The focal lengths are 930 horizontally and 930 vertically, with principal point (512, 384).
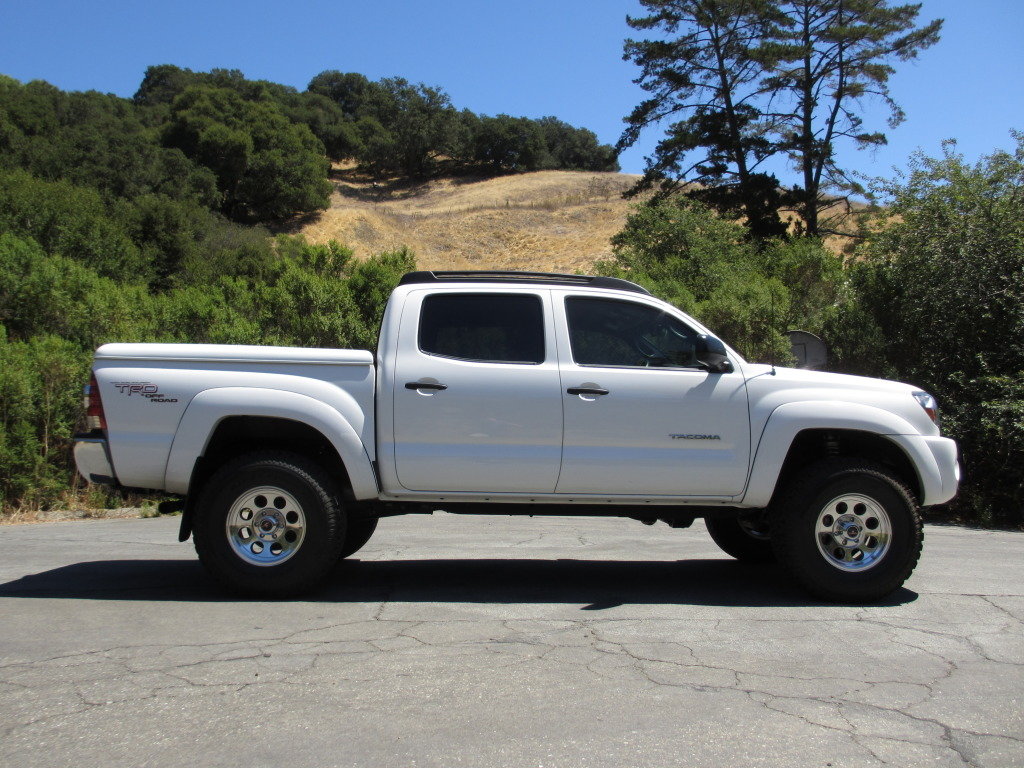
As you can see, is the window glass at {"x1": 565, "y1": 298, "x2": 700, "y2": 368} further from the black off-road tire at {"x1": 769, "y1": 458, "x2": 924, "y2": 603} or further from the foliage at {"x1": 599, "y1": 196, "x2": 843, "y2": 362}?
the foliage at {"x1": 599, "y1": 196, "x2": 843, "y2": 362}

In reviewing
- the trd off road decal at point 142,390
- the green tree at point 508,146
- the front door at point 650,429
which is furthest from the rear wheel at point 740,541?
the green tree at point 508,146

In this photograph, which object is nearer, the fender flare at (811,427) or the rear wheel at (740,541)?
the fender flare at (811,427)

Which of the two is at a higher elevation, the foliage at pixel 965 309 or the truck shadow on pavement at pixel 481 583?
the foliage at pixel 965 309

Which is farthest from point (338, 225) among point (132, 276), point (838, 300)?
point (838, 300)

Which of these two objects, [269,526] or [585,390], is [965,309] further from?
Result: [269,526]

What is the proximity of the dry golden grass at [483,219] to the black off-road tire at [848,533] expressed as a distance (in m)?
42.4

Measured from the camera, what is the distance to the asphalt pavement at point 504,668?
3.79 m

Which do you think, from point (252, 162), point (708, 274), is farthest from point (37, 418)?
point (252, 162)

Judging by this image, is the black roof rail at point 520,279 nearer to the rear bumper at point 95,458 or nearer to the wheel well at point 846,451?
the wheel well at point 846,451

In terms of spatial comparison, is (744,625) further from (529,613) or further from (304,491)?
(304,491)

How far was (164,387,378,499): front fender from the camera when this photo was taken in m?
→ 5.97

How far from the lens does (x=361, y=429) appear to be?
19.8 ft

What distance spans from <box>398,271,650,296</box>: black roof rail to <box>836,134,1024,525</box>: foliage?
669 cm

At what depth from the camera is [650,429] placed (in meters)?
6.11
